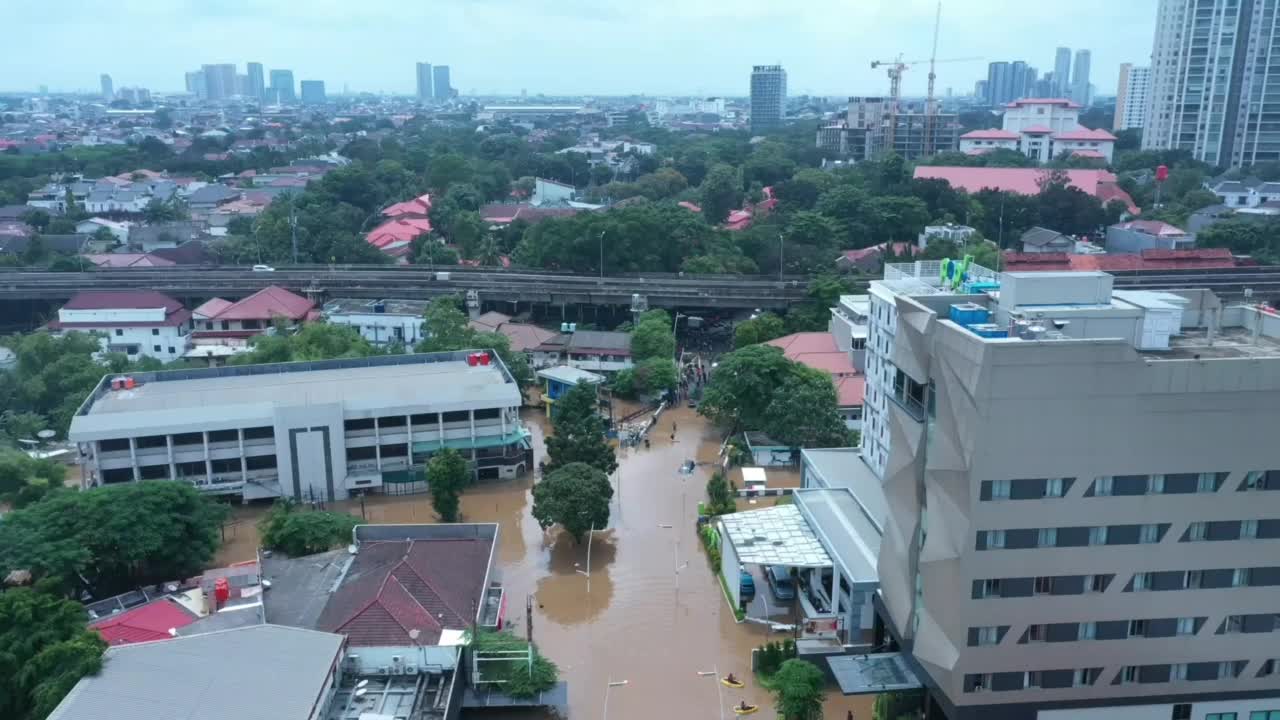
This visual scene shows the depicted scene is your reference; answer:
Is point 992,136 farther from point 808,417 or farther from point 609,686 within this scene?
point 609,686

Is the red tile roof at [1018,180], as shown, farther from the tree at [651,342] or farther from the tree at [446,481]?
the tree at [446,481]

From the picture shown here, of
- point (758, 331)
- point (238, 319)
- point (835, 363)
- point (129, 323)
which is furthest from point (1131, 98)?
point (129, 323)

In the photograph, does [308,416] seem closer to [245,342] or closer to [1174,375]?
[245,342]

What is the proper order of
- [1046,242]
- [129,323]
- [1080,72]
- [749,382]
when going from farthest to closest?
[1080,72] → [1046,242] → [129,323] → [749,382]

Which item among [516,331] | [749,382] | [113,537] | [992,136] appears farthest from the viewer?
[992,136]

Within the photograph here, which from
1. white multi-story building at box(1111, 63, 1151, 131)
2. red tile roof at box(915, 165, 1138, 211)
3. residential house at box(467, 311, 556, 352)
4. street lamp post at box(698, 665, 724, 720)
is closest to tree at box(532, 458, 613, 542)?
street lamp post at box(698, 665, 724, 720)

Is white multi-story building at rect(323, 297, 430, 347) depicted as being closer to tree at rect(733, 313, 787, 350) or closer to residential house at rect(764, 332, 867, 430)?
tree at rect(733, 313, 787, 350)

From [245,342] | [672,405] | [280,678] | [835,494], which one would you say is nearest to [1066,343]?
[835,494]

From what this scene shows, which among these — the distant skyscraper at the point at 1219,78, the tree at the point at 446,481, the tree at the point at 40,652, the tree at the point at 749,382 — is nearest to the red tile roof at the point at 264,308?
the tree at the point at 446,481
